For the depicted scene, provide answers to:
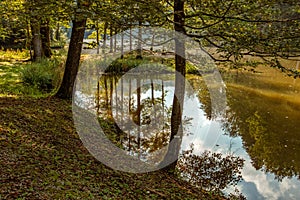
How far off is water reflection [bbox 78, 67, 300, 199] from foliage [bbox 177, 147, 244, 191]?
211 millimetres

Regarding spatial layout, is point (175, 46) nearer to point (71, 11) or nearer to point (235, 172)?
point (71, 11)

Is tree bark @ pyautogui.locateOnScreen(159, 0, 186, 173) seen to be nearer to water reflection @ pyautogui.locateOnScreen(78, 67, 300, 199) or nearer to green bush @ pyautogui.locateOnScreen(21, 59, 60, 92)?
water reflection @ pyautogui.locateOnScreen(78, 67, 300, 199)

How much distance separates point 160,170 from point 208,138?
11.3 ft

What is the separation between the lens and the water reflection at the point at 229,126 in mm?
6410

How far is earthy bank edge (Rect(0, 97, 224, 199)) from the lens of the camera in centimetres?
336

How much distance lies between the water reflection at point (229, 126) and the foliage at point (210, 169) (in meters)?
0.21

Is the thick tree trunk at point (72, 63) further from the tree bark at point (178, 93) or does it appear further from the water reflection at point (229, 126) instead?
the tree bark at point (178, 93)

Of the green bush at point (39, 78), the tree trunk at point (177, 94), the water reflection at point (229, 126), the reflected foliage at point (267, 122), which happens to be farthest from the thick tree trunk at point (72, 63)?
the reflected foliage at point (267, 122)

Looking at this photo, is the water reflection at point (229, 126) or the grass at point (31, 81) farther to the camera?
the grass at point (31, 81)

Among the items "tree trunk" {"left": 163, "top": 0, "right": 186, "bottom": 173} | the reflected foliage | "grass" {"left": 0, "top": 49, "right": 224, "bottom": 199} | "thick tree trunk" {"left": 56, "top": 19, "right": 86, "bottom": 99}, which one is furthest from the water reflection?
"grass" {"left": 0, "top": 49, "right": 224, "bottom": 199}

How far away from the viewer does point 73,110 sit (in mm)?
7375

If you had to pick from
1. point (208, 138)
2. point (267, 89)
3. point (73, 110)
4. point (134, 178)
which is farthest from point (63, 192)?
point (267, 89)

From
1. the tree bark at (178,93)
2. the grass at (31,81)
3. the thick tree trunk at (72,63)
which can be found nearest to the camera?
the tree bark at (178,93)

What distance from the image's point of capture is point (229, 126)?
9.19 m
